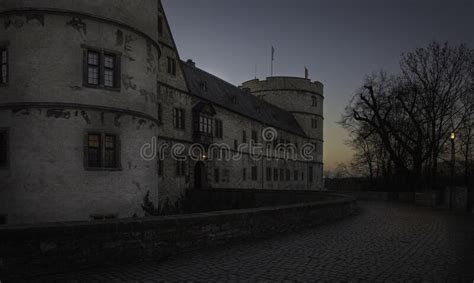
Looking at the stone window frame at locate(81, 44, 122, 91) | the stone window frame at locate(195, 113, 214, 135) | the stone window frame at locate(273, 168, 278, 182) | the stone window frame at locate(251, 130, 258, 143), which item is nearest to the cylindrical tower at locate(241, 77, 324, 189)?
the stone window frame at locate(273, 168, 278, 182)

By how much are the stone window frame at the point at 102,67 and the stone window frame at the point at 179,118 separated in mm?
9384

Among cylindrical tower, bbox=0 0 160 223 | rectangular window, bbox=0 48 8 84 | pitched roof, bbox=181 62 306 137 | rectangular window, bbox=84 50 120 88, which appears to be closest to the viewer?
cylindrical tower, bbox=0 0 160 223

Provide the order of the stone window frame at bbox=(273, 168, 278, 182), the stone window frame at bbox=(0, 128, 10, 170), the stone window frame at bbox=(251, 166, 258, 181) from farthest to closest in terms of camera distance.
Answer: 1. the stone window frame at bbox=(273, 168, 278, 182)
2. the stone window frame at bbox=(251, 166, 258, 181)
3. the stone window frame at bbox=(0, 128, 10, 170)

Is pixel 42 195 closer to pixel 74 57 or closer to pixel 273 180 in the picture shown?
pixel 74 57

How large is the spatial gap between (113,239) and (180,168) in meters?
17.1

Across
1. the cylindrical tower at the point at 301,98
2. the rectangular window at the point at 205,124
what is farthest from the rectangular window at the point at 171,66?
the cylindrical tower at the point at 301,98

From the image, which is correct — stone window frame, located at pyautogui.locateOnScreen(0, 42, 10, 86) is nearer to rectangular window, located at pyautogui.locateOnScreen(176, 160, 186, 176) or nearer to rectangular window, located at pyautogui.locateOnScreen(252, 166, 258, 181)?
rectangular window, located at pyautogui.locateOnScreen(176, 160, 186, 176)

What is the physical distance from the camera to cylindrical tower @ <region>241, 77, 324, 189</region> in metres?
50.9

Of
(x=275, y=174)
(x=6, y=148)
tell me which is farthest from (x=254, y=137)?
(x=6, y=148)

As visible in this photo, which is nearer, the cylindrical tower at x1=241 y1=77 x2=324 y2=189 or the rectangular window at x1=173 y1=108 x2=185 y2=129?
the rectangular window at x1=173 y1=108 x2=185 y2=129

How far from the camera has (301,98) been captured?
170 ft

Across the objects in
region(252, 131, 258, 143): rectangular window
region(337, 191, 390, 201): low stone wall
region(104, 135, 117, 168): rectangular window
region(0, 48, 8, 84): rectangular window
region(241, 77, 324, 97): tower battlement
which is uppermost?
region(241, 77, 324, 97): tower battlement

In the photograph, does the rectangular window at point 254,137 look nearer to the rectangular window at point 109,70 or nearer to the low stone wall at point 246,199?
the low stone wall at point 246,199

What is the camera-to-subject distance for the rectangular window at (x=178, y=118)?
24.6m
